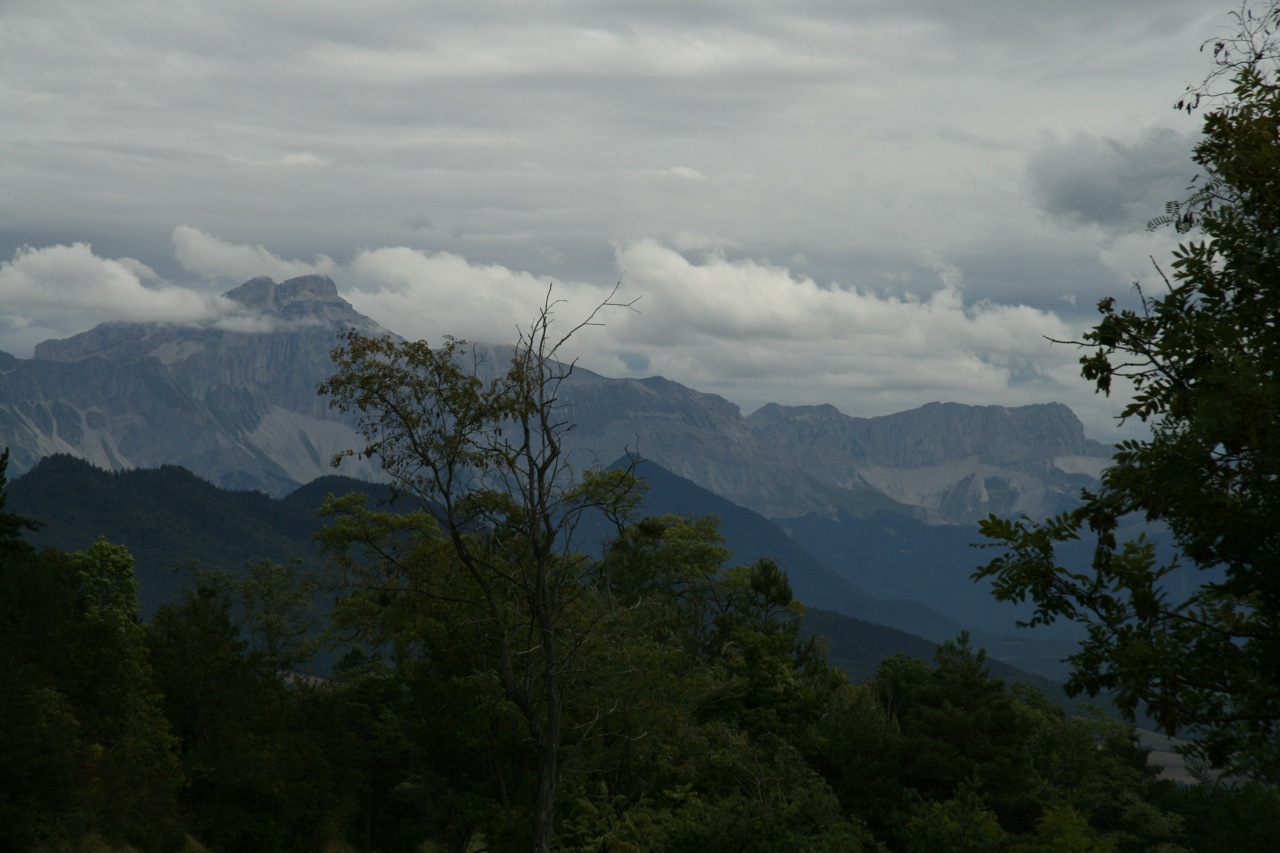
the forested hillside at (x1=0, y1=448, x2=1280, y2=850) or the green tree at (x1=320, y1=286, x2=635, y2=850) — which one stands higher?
the green tree at (x1=320, y1=286, x2=635, y2=850)

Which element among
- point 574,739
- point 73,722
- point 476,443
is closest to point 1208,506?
point 476,443

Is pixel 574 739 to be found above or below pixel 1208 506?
below

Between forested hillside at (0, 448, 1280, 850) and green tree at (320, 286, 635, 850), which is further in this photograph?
forested hillside at (0, 448, 1280, 850)

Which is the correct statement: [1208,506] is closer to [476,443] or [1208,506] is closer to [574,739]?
[476,443]

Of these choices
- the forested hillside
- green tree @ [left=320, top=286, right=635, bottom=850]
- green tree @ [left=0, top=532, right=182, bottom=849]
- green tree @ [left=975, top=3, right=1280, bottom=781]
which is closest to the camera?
green tree @ [left=975, top=3, right=1280, bottom=781]

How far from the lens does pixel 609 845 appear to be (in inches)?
968

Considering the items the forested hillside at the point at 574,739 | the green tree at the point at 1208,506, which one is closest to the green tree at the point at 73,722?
the forested hillside at the point at 574,739

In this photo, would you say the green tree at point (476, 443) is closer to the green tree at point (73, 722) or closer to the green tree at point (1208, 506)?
the green tree at point (1208, 506)

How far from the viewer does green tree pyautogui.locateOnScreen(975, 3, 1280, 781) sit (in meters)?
10.3

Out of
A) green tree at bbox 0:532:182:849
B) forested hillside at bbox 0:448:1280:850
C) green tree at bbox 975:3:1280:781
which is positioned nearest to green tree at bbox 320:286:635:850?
forested hillside at bbox 0:448:1280:850

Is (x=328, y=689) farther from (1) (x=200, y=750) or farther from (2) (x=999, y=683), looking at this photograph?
(2) (x=999, y=683)

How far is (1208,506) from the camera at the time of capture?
34.4 feet

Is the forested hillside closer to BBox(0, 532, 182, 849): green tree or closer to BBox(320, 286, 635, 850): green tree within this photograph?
BBox(0, 532, 182, 849): green tree

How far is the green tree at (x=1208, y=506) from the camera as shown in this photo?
10312 millimetres
